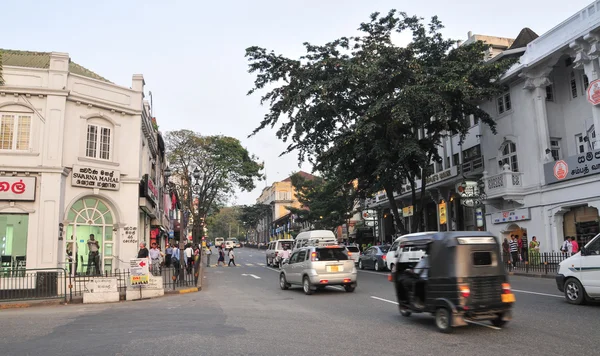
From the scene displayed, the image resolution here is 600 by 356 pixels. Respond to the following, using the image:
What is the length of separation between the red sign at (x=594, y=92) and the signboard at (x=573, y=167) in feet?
7.86

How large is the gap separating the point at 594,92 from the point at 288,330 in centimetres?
2025

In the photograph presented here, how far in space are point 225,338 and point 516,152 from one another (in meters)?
24.2

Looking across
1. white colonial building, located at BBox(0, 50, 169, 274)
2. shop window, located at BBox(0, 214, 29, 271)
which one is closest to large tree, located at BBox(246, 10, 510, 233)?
white colonial building, located at BBox(0, 50, 169, 274)

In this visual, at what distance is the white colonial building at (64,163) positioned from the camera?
18688mm

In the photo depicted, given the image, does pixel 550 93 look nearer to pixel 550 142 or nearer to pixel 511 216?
pixel 550 142

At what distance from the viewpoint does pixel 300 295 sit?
15750 mm

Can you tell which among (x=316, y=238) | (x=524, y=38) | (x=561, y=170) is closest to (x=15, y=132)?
(x=316, y=238)

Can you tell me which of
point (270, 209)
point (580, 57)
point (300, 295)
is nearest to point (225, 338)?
point (300, 295)

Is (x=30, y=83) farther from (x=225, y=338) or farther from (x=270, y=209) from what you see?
(x=270, y=209)

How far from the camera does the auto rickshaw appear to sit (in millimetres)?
8188

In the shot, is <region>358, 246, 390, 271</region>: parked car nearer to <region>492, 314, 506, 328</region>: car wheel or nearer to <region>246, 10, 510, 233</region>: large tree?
<region>246, 10, 510, 233</region>: large tree

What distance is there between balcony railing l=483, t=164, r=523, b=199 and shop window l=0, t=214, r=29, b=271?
2377cm

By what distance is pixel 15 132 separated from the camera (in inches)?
755

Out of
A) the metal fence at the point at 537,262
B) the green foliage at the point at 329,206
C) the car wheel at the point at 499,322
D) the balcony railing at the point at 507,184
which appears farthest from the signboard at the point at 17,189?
the green foliage at the point at 329,206
